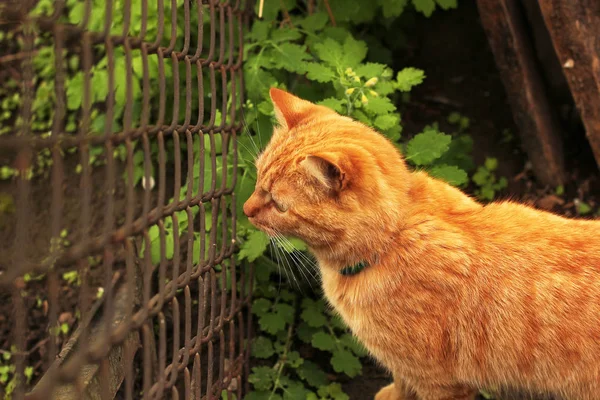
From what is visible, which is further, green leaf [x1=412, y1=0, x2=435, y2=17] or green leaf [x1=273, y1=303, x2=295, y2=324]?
green leaf [x1=412, y1=0, x2=435, y2=17]

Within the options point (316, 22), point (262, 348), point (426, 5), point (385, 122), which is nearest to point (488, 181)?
point (426, 5)

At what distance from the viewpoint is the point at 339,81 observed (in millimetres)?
2994

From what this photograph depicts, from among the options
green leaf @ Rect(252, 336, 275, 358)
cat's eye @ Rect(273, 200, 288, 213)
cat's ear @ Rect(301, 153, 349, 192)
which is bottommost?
green leaf @ Rect(252, 336, 275, 358)

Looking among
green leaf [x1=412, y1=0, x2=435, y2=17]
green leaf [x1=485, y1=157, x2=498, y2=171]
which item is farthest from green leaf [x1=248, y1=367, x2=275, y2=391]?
green leaf [x1=412, y1=0, x2=435, y2=17]

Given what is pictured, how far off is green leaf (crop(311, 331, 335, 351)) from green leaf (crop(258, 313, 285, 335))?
0.50ft

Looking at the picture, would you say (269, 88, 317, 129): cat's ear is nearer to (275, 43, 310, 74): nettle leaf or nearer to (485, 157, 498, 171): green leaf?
(275, 43, 310, 74): nettle leaf

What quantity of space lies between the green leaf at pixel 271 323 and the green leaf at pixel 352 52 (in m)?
1.17

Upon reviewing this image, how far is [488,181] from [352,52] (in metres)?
1.29

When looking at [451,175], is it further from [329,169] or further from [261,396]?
[261,396]

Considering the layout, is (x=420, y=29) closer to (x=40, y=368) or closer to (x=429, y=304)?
(x=429, y=304)

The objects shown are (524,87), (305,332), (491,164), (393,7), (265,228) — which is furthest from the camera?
(491,164)

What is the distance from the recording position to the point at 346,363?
9.80ft

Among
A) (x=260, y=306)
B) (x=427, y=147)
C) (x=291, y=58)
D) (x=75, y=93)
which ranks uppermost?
(x=291, y=58)

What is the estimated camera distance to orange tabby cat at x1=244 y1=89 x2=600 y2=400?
2.24m
